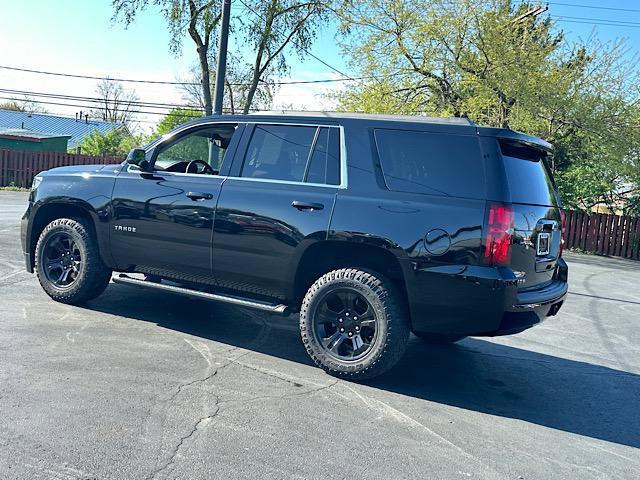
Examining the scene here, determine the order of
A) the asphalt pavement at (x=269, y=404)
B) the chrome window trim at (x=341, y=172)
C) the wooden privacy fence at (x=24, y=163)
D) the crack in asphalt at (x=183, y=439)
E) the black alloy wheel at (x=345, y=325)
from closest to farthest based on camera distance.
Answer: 1. the crack in asphalt at (x=183, y=439)
2. the asphalt pavement at (x=269, y=404)
3. the black alloy wheel at (x=345, y=325)
4. the chrome window trim at (x=341, y=172)
5. the wooden privacy fence at (x=24, y=163)

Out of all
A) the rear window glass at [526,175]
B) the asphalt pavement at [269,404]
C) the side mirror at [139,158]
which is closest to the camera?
the asphalt pavement at [269,404]

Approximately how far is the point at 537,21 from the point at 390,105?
7.01m

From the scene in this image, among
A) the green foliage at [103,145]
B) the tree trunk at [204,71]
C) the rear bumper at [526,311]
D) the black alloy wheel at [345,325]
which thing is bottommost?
the black alloy wheel at [345,325]

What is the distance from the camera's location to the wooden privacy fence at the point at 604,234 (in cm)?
2078

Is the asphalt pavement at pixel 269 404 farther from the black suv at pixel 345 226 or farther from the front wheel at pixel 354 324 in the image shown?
Result: the black suv at pixel 345 226

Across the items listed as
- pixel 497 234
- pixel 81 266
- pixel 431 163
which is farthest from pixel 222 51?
pixel 497 234

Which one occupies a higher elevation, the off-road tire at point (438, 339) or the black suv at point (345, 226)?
the black suv at point (345, 226)

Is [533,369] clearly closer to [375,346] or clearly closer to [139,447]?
[375,346]

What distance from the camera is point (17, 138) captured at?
35938 mm

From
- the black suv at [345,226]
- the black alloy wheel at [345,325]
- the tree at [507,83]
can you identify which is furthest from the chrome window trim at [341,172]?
the tree at [507,83]

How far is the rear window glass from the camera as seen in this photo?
4.55 m

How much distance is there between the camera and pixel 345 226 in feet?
15.7

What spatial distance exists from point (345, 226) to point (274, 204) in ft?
2.26

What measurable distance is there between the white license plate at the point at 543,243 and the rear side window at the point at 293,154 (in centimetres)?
166
